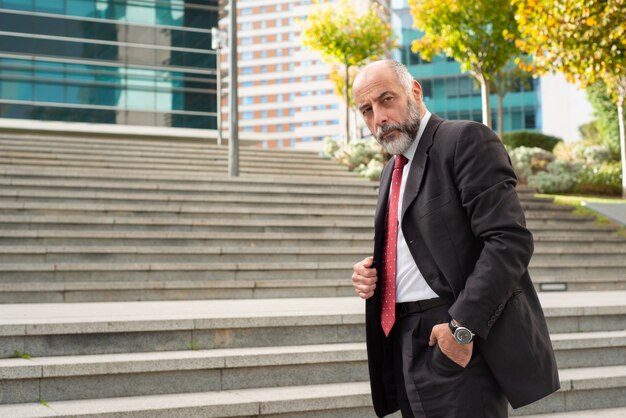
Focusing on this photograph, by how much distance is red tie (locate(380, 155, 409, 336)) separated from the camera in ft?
8.68

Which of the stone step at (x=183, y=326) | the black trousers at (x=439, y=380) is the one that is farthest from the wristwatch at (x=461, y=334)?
the stone step at (x=183, y=326)

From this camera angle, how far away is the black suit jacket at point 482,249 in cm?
231

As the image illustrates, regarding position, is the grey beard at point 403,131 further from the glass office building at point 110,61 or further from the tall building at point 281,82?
the tall building at point 281,82

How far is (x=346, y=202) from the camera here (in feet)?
41.5

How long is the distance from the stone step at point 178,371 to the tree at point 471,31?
14.9m

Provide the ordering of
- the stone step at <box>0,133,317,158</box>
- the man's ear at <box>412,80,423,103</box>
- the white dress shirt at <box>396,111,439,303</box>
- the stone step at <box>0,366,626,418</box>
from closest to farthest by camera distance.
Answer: the white dress shirt at <box>396,111,439,303</box> < the man's ear at <box>412,80,423,103</box> < the stone step at <box>0,366,626,418</box> < the stone step at <box>0,133,317,158</box>

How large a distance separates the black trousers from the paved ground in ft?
39.5

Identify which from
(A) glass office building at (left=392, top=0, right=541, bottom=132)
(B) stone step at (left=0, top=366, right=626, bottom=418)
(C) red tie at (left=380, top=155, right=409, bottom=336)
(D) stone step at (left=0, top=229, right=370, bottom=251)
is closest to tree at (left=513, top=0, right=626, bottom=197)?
(D) stone step at (left=0, top=229, right=370, bottom=251)

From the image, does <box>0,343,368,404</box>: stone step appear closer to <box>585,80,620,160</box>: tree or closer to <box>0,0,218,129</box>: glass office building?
<box>585,80,620,160</box>: tree

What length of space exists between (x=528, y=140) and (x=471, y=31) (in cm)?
1068

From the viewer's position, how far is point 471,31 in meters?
20.1

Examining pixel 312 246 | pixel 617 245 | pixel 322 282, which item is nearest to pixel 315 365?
pixel 322 282

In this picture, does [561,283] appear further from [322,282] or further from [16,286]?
[16,286]

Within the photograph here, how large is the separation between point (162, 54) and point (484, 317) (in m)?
35.3
